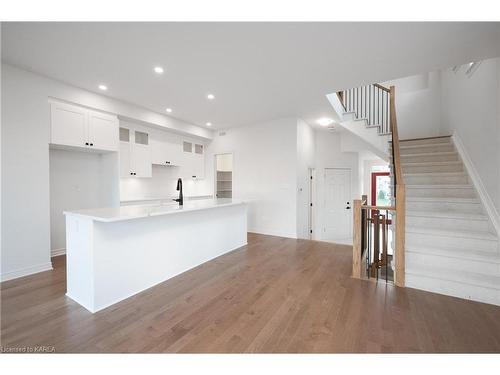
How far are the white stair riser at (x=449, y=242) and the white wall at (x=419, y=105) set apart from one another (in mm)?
3700

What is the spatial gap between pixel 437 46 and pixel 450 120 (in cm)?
295

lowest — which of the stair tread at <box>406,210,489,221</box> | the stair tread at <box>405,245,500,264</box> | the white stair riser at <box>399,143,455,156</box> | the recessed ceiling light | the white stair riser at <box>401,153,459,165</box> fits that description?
the stair tread at <box>405,245,500,264</box>

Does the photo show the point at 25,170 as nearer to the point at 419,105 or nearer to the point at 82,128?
the point at 82,128

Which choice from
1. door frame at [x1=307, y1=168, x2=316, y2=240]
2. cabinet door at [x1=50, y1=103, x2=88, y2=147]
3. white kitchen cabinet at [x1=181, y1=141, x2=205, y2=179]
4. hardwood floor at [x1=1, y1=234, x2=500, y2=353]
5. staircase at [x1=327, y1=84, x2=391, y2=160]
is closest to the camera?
hardwood floor at [x1=1, y1=234, x2=500, y2=353]

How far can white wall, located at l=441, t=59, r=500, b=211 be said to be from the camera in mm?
→ 2828

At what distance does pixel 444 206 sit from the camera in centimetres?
333

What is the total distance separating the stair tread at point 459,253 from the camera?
96.7 inches

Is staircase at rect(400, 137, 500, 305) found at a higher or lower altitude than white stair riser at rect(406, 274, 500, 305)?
higher

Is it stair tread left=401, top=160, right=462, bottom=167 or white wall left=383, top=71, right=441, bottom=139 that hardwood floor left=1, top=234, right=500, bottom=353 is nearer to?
stair tread left=401, top=160, right=462, bottom=167

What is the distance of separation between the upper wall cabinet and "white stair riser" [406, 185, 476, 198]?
5.38 metres

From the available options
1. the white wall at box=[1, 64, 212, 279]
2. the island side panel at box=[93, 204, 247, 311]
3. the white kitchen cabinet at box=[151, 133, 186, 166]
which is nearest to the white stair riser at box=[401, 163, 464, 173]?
the island side panel at box=[93, 204, 247, 311]

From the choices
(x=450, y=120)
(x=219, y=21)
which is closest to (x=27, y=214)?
(x=219, y=21)

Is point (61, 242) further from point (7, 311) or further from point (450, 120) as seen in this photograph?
point (450, 120)

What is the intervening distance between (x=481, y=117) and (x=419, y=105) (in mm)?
2652
